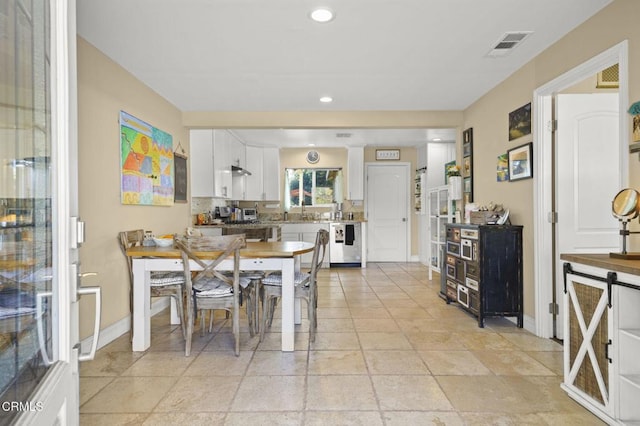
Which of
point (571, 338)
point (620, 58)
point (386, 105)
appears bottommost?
point (571, 338)

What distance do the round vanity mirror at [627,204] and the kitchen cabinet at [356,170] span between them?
5.44 meters

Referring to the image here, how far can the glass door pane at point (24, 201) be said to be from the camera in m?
0.82

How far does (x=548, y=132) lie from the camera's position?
3076 mm

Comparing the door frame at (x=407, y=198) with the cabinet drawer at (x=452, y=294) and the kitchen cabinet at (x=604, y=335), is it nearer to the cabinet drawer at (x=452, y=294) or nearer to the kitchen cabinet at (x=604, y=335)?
the cabinet drawer at (x=452, y=294)

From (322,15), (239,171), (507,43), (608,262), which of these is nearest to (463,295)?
(608,262)

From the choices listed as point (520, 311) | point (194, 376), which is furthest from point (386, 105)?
point (194, 376)

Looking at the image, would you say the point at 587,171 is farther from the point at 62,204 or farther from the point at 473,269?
the point at 62,204

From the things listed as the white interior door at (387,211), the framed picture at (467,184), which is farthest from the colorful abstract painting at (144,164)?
the white interior door at (387,211)

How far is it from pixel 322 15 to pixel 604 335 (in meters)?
2.47

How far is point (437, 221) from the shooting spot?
5.90 meters

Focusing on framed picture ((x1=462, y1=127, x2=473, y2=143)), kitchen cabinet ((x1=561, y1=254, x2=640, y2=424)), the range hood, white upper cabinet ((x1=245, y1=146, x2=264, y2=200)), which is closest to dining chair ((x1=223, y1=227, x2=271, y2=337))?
kitchen cabinet ((x1=561, y1=254, x2=640, y2=424))

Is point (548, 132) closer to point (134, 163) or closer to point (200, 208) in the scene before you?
point (134, 163)

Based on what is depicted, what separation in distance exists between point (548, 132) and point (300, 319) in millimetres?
2762

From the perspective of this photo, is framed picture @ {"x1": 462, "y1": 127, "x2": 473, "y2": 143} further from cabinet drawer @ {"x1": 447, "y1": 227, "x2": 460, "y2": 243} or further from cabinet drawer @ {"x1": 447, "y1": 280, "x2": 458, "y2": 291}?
cabinet drawer @ {"x1": 447, "y1": 280, "x2": 458, "y2": 291}
